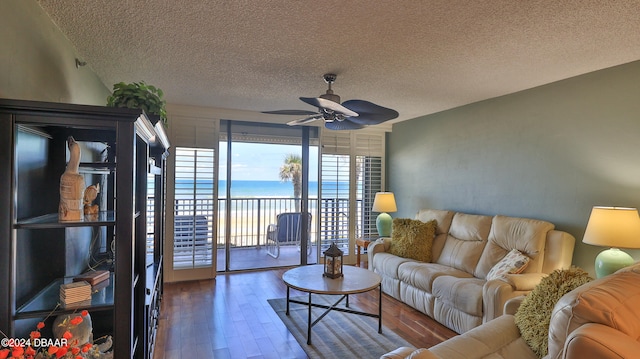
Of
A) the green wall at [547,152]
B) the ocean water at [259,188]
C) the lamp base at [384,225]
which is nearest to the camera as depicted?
the green wall at [547,152]

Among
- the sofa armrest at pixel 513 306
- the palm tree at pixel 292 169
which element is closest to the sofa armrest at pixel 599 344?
the sofa armrest at pixel 513 306

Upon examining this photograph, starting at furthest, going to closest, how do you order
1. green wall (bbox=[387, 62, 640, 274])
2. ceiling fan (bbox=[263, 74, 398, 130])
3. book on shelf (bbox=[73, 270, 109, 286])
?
1. green wall (bbox=[387, 62, 640, 274])
2. ceiling fan (bbox=[263, 74, 398, 130])
3. book on shelf (bbox=[73, 270, 109, 286])

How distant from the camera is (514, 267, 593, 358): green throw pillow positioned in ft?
5.68

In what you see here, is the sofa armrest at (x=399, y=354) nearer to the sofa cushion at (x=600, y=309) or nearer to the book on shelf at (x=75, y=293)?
the sofa cushion at (x=600, y=309)

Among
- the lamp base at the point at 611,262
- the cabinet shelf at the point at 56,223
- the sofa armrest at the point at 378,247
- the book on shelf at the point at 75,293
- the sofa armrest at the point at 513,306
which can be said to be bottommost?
the sofa armrest at the point at 378,247

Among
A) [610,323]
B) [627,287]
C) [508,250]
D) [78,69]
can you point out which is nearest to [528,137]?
[508,250]

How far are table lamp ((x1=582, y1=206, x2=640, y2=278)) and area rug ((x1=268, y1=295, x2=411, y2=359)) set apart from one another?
1.66 m

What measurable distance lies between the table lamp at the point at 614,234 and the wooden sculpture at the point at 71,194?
338 centimetres

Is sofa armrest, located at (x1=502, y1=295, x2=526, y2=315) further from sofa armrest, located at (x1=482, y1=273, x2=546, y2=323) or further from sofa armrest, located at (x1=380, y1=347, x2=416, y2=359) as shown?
sofa armrest, located at (x1=380, y1=347, x2=416, y2=359)

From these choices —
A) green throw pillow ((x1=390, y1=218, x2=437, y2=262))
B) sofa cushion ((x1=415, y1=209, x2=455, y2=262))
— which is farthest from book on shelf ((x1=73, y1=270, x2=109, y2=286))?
sofa cushion ((x1=415, y1=209, x2=455, y2=262))

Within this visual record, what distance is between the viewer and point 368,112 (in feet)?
9.10

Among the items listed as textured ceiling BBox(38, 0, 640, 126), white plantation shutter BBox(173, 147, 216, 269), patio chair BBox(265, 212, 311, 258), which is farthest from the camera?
patio chair BBox(265, 212, 311, 258)

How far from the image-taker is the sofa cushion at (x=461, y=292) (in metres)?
2.90

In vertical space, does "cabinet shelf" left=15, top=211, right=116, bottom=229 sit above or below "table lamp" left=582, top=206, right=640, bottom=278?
above
